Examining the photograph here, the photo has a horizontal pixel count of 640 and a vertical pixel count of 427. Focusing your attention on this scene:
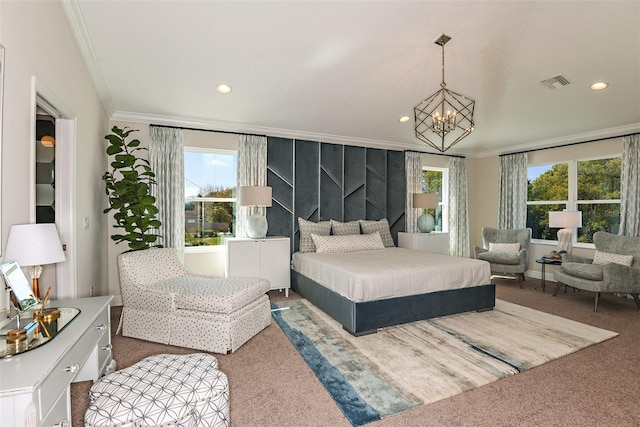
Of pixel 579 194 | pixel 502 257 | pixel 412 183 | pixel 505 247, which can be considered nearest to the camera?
pixel 502 257

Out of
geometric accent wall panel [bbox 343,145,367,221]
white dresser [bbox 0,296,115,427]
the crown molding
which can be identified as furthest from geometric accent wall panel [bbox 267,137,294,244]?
white dresser [bbox 0,296,115,427]

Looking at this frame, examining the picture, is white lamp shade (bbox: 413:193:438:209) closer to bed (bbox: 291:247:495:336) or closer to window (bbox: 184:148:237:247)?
bed (bbox: 291:247:495:336)

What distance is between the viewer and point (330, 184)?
17.4 feet

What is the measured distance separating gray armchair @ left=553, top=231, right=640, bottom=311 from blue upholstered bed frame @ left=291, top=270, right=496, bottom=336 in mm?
1348

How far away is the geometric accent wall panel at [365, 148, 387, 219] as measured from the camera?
560cm

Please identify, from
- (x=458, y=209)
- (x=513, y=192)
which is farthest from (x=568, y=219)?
(x=458, y=209)

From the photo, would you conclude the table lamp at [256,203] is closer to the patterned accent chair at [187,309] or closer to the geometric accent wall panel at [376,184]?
the patterned accent chair at [187,309]

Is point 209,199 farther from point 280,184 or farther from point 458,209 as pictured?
point 458,209

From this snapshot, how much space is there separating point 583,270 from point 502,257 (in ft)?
3.90

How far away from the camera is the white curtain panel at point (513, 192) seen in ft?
19.1

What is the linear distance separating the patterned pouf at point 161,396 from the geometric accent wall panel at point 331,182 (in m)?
3.77

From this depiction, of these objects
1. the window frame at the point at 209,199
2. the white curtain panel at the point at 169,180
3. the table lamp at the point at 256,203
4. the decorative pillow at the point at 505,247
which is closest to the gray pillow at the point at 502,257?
the decorative pillow at the point at 505,247

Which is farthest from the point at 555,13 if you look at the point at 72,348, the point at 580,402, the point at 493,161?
the point at 493,161

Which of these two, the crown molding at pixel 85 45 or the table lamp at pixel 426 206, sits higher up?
the crown molding at pixel 85 45
